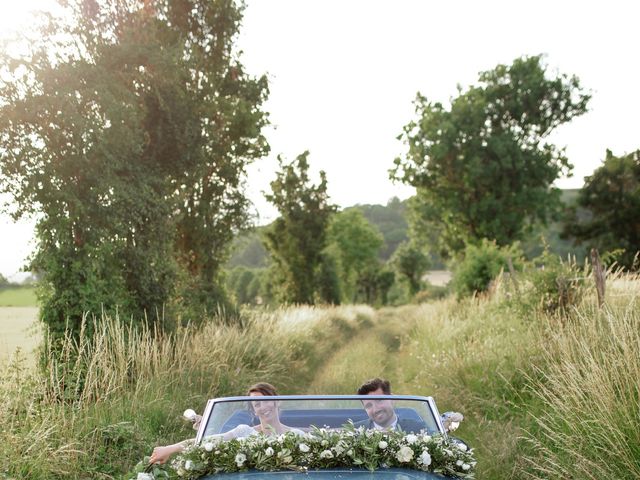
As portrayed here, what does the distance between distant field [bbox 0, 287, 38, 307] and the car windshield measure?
643 cm

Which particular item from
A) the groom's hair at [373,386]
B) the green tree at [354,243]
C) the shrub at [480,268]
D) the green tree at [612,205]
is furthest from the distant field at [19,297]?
the green tree at [354,243]

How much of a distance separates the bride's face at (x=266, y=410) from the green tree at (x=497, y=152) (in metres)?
31.6

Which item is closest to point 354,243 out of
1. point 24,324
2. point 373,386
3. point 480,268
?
point 480,268

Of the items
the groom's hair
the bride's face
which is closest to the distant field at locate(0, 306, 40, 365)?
the groom's hair

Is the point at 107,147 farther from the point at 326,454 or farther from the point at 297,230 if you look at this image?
the point at 297,230

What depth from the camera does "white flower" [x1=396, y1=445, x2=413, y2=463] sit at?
13.2 feet

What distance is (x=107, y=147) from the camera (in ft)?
36.6

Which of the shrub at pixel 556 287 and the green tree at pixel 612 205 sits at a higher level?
the green tree at pixel 612 205

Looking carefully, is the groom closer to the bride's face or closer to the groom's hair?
the bride's face

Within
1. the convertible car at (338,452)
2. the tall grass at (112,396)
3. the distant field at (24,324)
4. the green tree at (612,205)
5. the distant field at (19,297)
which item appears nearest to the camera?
the convertible car at (338,452)

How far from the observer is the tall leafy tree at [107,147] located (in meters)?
10.3

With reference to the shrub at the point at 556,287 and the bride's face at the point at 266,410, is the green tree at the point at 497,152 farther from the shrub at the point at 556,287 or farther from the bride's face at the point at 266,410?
the bride's face at the point at 266,410

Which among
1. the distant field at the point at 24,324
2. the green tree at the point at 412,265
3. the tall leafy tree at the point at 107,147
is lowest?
the green tree at the point at 412,265

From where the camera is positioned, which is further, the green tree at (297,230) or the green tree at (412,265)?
the green tree at (412,265)
